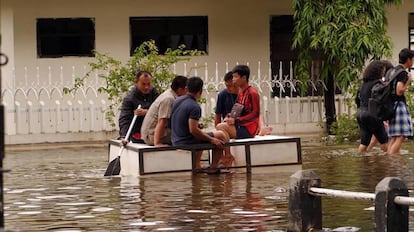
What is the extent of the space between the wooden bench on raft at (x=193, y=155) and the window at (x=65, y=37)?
966 cm

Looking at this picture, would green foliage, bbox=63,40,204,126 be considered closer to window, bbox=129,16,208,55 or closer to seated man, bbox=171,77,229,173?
seated man, bbox=171,77,229,173

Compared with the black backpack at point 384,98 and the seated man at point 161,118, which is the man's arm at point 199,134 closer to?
the seated man at point 161,118

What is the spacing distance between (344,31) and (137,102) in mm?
7647

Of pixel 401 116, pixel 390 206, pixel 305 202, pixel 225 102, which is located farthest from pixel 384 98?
pixel 390 206

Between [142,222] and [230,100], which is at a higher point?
[230,100]

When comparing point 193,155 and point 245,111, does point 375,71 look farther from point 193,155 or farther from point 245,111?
point 193,155

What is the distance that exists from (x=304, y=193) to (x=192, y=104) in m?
5.77

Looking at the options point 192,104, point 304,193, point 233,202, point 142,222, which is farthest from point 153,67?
point 304,193

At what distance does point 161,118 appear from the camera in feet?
52.3

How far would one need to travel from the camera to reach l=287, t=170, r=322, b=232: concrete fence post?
1006 centimetres

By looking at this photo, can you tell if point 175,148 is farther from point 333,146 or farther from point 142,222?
point 333,146

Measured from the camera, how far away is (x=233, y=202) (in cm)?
1280

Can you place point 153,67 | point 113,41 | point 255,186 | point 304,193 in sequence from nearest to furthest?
1. point 304,193
2. point 255,186
3. point 153,67
4. point 113,41

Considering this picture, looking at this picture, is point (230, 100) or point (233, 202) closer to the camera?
point (233, 202)
